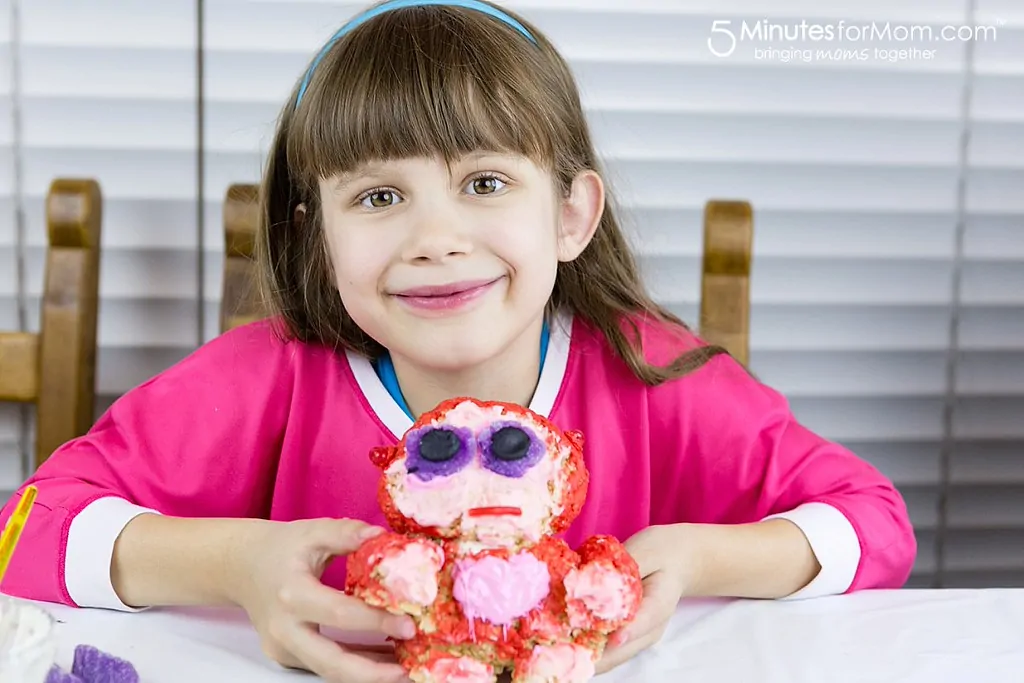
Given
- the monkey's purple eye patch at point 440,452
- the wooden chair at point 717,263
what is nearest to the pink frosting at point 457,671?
the monkey's purple eye patch at point 440,452

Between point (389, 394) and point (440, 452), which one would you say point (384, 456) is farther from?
point (389, 394)

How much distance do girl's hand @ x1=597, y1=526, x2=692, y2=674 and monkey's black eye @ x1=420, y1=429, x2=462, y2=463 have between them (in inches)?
6.2

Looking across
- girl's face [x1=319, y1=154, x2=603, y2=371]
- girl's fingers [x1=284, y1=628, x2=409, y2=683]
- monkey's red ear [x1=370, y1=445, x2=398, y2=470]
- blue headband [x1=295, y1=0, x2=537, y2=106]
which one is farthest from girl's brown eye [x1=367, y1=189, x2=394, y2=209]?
girl's fingers [x1=284, y1=628, x2=409, y2=683]

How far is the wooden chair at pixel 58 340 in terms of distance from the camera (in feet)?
4.20

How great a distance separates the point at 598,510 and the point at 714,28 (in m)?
0.76

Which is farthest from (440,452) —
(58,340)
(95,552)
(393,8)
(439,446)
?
(58,340)

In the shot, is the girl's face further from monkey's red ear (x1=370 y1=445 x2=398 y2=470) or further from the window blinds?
the window blinds

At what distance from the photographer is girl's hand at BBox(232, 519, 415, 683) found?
26.1 inches

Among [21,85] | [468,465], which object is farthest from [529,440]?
[21,85]

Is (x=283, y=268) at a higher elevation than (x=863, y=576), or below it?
higher

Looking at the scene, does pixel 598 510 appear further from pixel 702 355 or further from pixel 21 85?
pixel 21 85

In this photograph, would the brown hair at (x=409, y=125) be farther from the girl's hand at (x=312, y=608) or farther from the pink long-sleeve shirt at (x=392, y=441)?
the girl's hand at (x=312, y=608)

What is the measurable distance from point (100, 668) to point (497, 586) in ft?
0.82

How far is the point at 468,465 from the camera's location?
24.9 inches
